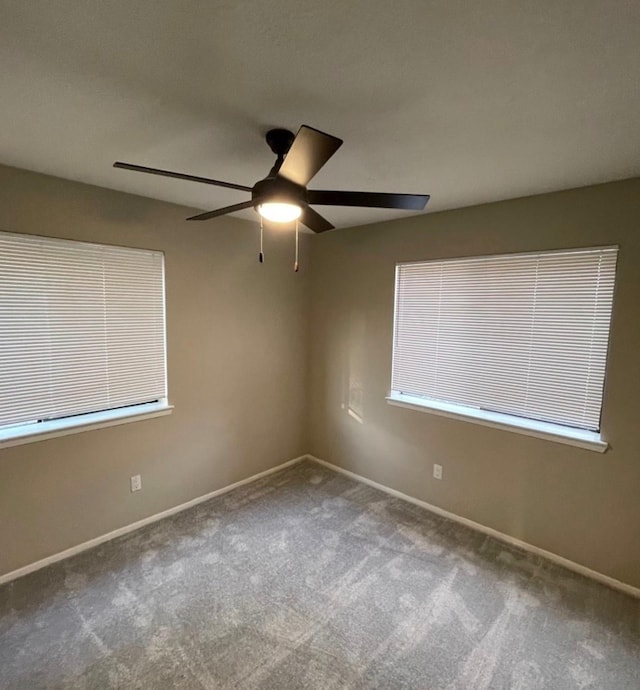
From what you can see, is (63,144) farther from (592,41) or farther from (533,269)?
(533,269)

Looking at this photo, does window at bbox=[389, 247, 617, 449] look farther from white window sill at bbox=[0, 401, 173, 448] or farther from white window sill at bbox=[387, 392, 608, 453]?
white window sill at bbox=[0, 401, 173, 448]

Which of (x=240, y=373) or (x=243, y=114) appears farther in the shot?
(x=240, y=373)

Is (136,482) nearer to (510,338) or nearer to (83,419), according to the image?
(83,419)

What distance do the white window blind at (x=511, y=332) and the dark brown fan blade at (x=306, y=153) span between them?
1.82 meters

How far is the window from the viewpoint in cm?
233

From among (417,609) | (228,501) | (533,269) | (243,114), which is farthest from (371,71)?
(228,501)

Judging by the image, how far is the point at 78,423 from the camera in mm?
2449

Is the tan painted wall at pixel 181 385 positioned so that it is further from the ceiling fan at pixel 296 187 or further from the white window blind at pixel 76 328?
the ceiling fan at pixel 296 187

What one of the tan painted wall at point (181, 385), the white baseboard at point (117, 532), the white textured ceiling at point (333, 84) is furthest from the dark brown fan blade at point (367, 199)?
the white baseboard at point (117, 532)

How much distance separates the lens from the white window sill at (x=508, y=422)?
2340 millimetres

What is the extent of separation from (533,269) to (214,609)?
291cm

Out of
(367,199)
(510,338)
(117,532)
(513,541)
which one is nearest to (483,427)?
(510,338)

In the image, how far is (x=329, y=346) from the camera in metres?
3.80

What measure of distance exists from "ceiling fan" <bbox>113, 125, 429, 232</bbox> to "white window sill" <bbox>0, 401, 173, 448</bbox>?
68.4 inches
